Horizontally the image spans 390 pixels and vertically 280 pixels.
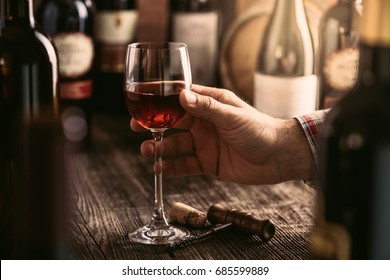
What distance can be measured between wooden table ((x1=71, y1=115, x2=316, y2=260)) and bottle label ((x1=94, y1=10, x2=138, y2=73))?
1.01ft

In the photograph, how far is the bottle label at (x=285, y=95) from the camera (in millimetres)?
1766

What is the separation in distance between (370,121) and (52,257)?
0.89 ft

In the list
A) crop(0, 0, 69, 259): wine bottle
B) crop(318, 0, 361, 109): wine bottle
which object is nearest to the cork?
crop(0, 0, 69, 259): wine bottle

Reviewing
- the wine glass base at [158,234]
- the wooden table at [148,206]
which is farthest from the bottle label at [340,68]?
the wine glass base at [158,234]

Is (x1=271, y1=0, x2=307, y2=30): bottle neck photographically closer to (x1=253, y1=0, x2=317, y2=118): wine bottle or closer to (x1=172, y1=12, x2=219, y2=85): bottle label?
(x1=253, y1=0, x2=317, y2=118): wine bottle

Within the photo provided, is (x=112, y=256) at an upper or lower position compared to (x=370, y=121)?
lower

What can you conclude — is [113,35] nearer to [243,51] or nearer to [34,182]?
[243,51]

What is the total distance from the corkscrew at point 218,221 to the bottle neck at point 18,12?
375 mm

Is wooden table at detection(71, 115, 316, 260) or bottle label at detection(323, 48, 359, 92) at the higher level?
bottle label at detection(323, 48, 359, 92)

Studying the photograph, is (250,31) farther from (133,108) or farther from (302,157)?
(133,108)

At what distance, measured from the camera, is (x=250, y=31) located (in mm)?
2135

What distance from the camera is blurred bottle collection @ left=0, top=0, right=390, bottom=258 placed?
0.54 m
